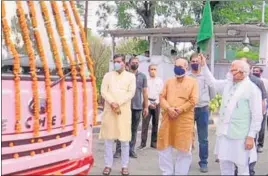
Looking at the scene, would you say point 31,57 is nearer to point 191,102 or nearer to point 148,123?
point 191,102

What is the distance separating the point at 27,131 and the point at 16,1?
1.17m

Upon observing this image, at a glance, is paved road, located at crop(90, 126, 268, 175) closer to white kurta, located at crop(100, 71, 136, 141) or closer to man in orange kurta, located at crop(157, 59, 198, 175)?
white kurta, located at crop(100, 71, 136, 141)

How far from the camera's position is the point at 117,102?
7.34 meters

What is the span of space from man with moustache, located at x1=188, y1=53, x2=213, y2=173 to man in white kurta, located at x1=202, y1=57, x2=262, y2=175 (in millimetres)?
1455

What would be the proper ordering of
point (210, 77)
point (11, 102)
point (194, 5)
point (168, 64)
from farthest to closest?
point (194, 5) < point (168, 64) < point (210, 77) < point (11, 102)

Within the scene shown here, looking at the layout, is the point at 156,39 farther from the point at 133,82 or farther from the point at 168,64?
the point at 133,82

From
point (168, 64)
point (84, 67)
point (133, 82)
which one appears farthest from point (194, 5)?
point (84, 67)

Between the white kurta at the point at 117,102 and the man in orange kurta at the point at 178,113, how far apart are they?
662 mm

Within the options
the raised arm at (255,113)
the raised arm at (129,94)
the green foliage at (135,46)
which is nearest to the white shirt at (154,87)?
the raised arm at (129,94)

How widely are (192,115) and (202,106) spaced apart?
3.37 feet

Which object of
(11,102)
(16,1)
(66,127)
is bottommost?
(66,127)

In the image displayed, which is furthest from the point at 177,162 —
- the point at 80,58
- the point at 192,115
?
the point at 80,58

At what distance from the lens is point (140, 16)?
26.3 metres

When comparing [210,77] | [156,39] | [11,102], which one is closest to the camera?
[11,102]
